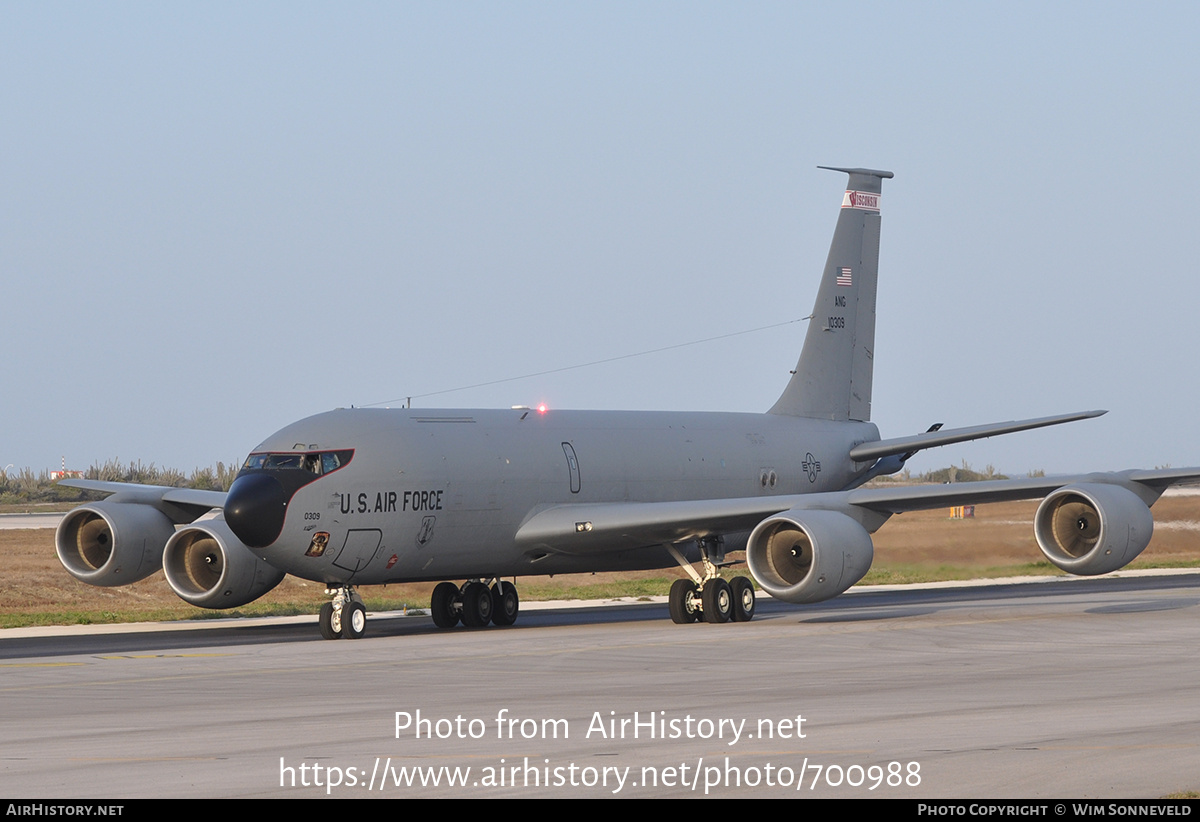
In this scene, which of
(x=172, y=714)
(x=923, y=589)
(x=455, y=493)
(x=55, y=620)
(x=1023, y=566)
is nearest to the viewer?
(x=172, y=714)

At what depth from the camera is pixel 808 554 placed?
27.5 metres

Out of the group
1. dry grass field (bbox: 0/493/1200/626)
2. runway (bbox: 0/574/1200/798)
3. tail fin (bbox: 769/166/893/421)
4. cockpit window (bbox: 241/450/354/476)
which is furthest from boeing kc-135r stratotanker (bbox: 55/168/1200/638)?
tail fin (bbox: 769/166/893/421)

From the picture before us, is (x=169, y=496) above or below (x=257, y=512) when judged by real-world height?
above

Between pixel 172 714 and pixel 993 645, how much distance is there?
12358 mm

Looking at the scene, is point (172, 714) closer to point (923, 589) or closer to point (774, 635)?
point (774, 635)

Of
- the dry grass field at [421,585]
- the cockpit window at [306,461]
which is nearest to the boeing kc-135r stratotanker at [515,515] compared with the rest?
the cockpit window at [306,461]

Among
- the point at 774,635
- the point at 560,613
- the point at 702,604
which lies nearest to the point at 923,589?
the point at 560,613

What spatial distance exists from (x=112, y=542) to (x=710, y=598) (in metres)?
11.4

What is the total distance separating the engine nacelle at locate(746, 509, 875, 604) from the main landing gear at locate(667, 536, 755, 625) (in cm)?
216

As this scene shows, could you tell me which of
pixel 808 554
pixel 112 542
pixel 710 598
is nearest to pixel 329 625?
pixel 112 542

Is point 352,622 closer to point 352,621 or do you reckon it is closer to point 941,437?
point 352,621

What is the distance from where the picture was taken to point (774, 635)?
85.5 ft

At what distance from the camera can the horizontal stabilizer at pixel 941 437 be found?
33.5m

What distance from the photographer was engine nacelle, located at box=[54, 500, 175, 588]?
3094 cm
